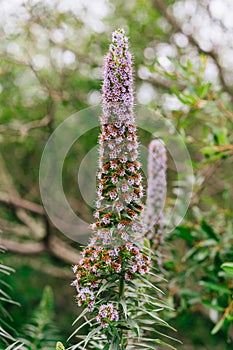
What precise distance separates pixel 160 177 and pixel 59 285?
442 cm

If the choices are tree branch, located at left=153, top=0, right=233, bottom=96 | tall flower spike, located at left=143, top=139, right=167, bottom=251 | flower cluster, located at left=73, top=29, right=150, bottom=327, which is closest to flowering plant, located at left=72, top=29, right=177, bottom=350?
flower cluster, located at left=73, top=29, right=150, bottom=327

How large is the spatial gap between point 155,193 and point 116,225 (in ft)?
2.77

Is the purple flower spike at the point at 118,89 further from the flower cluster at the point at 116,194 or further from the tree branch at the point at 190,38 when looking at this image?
the tree branch at the point at 190,38

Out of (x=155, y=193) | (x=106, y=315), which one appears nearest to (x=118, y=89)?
(x=106, y=315)

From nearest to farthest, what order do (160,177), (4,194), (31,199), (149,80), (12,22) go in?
(160,177)
(12,22)
(149,80)
(4,194)
(31,199)

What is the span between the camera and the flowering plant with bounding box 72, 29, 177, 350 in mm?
1000

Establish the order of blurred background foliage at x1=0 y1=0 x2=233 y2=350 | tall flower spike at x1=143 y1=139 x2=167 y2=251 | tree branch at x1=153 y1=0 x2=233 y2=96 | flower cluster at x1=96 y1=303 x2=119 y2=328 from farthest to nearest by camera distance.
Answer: tree branch at x1=153 y1=0 x2=233 y2=96
blurred background foliage at x1=0 y1=0 x2=233 y2=350
tall flower spike at x1=143 y1=139 x2=167 y2=251
flower cluster at x1=96 y1=303 x2=119 y2=328

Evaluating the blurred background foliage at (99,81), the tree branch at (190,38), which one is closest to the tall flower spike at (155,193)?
the blurred background foliage at (99,81)

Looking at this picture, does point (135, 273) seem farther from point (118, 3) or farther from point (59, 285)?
point (59, 285)

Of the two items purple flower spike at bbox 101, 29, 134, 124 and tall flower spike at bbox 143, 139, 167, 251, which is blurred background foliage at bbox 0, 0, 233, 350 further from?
purple flower spike at bbox 101, 29, 134, 124

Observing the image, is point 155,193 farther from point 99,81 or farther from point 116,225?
point 99,81

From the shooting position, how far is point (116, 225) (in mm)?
1053

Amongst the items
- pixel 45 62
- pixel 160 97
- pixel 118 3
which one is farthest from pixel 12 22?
pixel 160 97

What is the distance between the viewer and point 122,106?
1.01 meters
